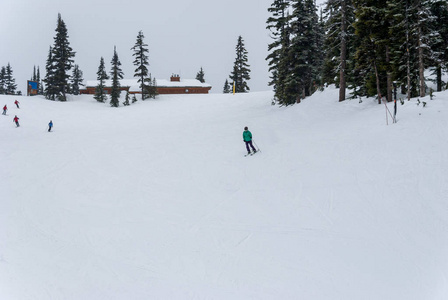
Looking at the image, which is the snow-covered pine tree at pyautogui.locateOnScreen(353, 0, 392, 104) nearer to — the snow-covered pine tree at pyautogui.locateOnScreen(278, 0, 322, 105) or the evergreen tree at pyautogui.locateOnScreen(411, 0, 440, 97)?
the evergreen tree at pyautogui.locateOnScreen(411, 0, 440, 97)

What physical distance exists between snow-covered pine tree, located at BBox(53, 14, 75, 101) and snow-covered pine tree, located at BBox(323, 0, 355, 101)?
43.1 meters

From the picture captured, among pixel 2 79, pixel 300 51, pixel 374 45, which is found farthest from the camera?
pixel 2 79

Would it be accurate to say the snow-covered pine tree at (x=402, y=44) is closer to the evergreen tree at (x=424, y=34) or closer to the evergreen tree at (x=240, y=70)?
the evergreen tree at (x=424, y=34)

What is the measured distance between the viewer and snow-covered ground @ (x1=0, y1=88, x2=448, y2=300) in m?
5.44

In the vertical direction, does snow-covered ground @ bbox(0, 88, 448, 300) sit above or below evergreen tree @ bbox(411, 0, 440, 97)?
below

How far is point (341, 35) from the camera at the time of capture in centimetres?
1975

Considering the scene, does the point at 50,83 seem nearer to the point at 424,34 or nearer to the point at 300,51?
the point at 300,51

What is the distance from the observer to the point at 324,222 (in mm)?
7105

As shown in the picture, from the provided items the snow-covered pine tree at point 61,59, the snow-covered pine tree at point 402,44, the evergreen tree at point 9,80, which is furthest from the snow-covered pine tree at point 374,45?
the evergreen tree at point 9,80

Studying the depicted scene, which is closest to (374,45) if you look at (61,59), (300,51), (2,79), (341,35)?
(341,35)

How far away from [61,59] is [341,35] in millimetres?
45782

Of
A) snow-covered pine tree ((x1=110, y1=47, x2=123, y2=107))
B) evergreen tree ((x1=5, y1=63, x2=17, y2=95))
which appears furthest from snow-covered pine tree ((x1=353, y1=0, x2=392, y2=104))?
evergreen tree ((x1=5, y1=63, x2=17, y2=95))

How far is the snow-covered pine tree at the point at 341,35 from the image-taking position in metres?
19.8

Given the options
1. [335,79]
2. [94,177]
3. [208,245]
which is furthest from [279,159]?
[335,79]
